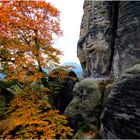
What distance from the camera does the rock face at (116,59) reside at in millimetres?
11797

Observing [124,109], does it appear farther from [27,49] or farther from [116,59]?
[27,49]

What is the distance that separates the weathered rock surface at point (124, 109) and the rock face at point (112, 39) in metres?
3.20

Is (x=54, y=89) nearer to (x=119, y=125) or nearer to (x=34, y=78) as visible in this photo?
(x=34, y=78)

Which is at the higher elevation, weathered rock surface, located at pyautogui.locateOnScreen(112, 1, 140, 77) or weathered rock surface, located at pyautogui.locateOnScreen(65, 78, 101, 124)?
weathered rock surface, located at pyautogui.locateOnScreen(112, 1, 140, 77)

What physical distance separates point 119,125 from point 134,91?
2381 mm

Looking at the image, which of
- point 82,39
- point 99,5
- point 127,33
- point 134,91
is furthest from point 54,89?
point 134,91

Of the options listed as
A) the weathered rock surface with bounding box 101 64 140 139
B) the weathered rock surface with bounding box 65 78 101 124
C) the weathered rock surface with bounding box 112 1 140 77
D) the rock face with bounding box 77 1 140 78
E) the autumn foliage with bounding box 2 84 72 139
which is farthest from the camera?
the weathered rock surface with bounding box 65 78 101 124

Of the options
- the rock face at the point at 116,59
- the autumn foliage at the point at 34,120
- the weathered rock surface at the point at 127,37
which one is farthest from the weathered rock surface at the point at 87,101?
the weathered rock surface at the point at 127,37

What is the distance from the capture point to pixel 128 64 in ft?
50.5

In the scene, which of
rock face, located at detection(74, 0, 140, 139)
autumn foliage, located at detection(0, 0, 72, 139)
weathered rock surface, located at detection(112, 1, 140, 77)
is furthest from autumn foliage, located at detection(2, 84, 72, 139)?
weathered rock surface, located at detection(112, 1, 140, 77)

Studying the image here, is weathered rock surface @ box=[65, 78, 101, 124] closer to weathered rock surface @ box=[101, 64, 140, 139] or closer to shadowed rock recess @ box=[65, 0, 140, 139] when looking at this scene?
shadowed rock recess @ box=[65, 0, 140, 139]

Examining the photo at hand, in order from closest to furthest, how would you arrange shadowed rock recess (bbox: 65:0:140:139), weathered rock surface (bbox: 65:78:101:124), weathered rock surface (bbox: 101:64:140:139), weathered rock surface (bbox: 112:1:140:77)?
weathered rock surface (bbox: 101:64:140:139), shadowed rock recess (bbox: 65:0:140:139), weathered rock surface (bbox: 112:1:140:77), weathered rock surface (bbox: 65:78:101:124)

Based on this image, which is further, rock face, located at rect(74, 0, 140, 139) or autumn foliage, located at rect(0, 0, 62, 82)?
autumn foliage, located at rect(0, 0, 62, 82)

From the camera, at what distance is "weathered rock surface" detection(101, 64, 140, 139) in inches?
446
